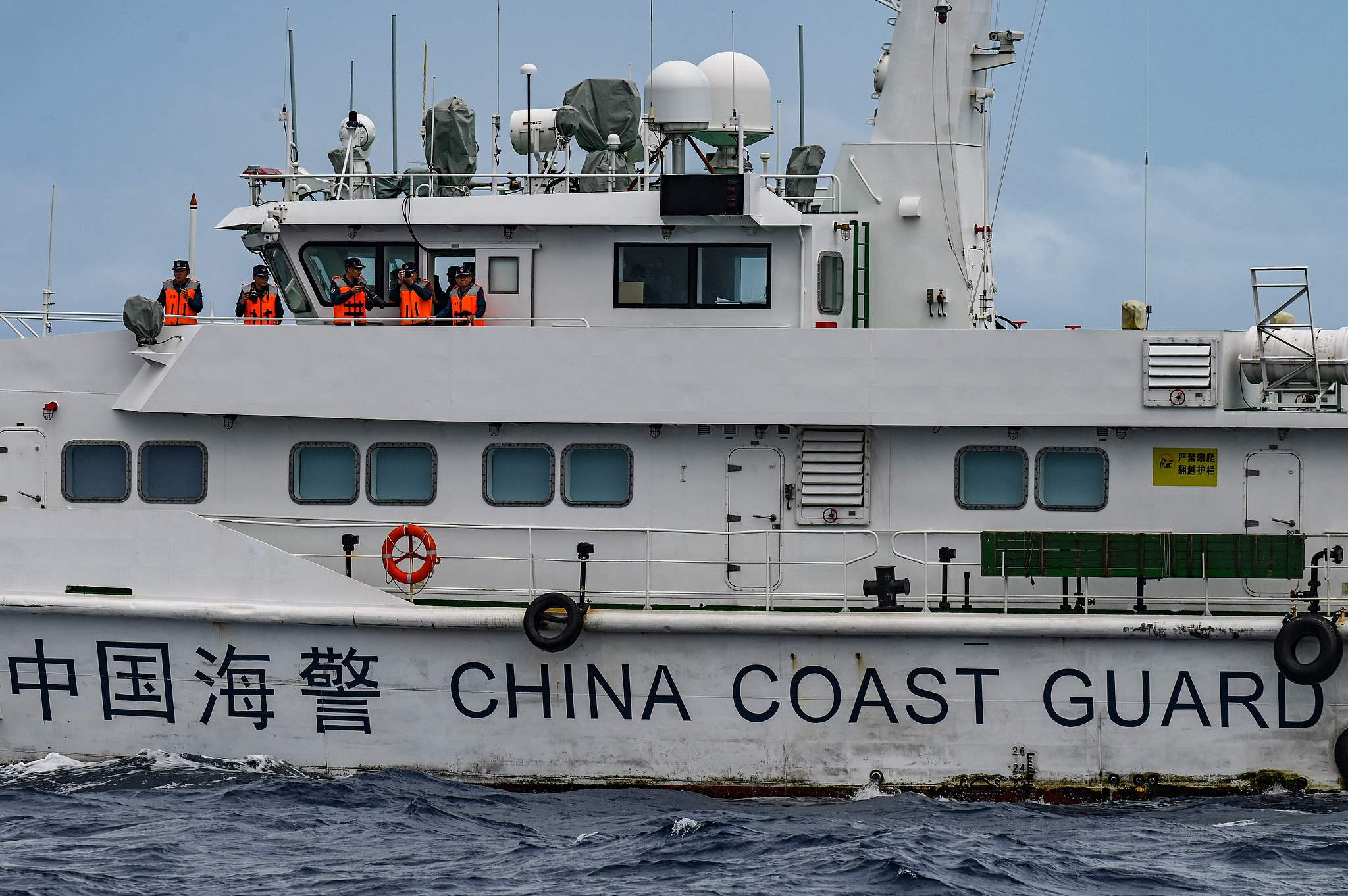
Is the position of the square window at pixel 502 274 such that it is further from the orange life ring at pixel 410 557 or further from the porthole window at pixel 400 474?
the orange life ring at pixel 410 557

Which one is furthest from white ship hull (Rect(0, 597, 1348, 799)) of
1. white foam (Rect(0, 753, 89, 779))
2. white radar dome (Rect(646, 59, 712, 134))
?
white radar dome (Rect(646, 59, 712, 134))

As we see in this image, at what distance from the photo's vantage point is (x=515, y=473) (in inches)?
552

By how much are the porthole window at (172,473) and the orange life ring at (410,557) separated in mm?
1854

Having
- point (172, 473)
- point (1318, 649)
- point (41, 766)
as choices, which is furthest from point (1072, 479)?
point (41, 766)

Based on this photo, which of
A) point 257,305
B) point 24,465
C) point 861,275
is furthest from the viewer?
point 861,275

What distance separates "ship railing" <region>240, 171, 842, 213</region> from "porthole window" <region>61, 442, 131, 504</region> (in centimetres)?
264

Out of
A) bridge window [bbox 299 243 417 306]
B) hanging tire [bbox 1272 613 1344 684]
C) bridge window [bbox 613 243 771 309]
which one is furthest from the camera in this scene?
bridge window [bbox 299 243 417 306]

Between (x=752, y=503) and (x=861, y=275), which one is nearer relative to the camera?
(x=752, y=503)

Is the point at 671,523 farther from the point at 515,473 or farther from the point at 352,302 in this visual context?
the point at 352,302

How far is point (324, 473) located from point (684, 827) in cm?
430

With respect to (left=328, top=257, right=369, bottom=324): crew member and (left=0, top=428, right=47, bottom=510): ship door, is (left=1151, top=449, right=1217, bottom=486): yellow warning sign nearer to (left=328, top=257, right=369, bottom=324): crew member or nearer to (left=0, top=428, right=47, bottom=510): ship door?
(left=328, top=257, right=369, bottom=324): crew member

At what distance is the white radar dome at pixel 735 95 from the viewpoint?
15.1 m

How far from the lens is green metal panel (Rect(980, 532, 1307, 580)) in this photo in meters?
13.0

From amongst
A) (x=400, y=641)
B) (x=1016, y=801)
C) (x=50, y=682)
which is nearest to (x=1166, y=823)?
(x=1016, y=801)
